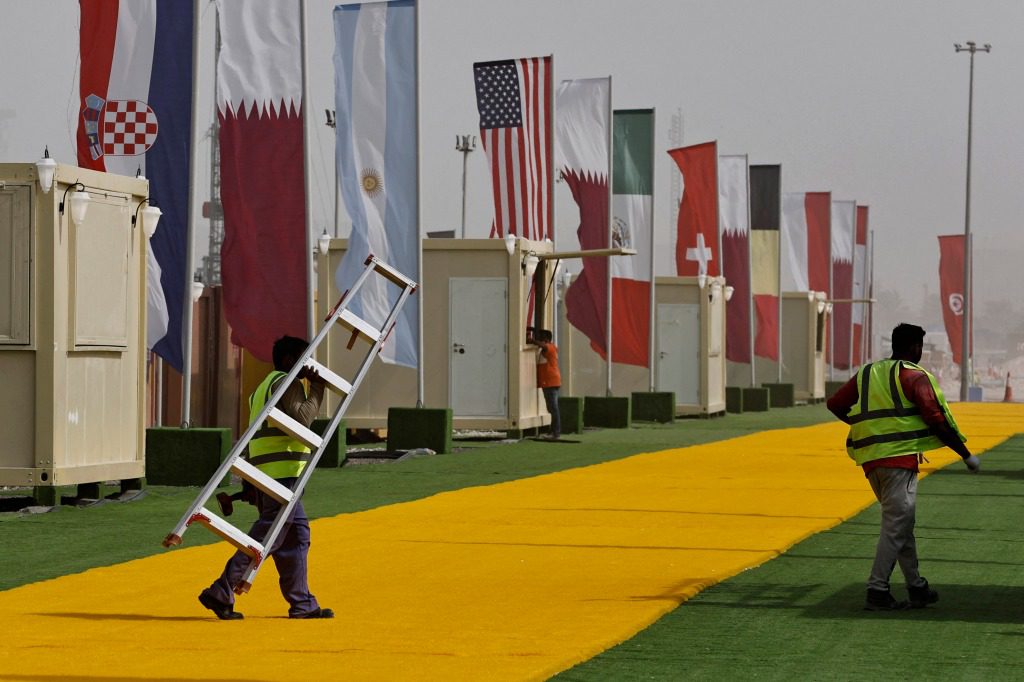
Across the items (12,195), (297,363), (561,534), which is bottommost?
(561,534)

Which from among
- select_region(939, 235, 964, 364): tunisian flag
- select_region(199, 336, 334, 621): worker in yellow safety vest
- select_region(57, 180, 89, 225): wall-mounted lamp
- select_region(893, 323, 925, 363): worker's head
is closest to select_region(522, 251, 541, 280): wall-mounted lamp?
select_region(57, 180, 89, 225): wall-mounted lamp

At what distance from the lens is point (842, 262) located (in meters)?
54.8

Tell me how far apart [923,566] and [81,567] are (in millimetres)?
5213

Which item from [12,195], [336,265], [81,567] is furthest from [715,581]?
[336,265]

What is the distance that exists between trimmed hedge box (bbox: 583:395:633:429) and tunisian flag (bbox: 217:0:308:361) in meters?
13.6

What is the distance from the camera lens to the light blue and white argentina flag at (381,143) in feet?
74.0

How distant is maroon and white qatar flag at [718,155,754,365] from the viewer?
40.8 metres

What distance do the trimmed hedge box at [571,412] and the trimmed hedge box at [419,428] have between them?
19.0 ft

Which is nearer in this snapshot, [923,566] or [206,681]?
[206,681]

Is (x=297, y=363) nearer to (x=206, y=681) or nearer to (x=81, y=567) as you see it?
(x=206, y=681)

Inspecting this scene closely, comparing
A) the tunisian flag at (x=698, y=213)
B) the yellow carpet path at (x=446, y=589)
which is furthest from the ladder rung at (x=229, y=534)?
the tunisian flag at (x=698, y=213)

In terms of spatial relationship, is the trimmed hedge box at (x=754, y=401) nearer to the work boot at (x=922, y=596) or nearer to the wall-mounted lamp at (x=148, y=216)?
the wall-mounted lamp at (x=148, y=216)

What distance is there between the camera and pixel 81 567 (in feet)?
37.1

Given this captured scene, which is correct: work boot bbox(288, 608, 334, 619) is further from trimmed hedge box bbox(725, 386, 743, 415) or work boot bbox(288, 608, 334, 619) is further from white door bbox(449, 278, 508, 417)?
trimmed hedge box bbox(725, 386, 743, 415)
